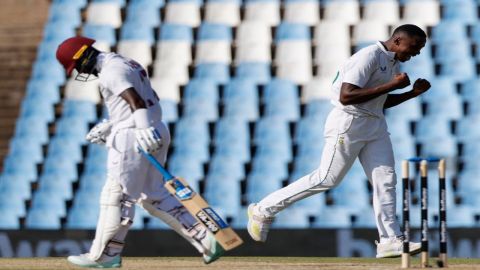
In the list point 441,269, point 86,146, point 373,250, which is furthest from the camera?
point 86,146

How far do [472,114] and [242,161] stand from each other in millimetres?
2925

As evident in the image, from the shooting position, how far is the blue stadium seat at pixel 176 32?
619 inches

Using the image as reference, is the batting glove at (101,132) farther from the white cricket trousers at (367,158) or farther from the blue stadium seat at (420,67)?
the blue stadium seat at (420,67)

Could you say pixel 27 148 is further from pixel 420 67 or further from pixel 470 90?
pixel 470 90

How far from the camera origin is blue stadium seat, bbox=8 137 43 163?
14.6 metres

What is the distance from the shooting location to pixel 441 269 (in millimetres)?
6426

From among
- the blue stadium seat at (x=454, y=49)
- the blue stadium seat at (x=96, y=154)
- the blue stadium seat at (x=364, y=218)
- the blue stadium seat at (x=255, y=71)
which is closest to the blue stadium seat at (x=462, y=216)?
the blue stadium seat at (x=364, y=218)

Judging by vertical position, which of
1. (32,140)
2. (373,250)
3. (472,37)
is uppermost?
(472,37)

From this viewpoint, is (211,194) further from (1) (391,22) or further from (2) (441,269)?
(2) (441,269)

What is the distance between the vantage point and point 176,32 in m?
15.8

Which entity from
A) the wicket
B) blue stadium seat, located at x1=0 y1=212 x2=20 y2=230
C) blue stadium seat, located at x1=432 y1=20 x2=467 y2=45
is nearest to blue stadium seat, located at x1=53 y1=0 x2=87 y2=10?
blue stadium seat, located at x1=0 y1=212 x2=20 y2=230

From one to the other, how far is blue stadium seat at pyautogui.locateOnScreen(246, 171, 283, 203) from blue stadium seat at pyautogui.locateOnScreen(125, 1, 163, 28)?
3500 mm

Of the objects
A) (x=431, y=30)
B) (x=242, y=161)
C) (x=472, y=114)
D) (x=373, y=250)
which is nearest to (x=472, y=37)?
(x=431, y=30)

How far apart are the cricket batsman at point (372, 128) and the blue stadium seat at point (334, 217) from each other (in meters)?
5.63
